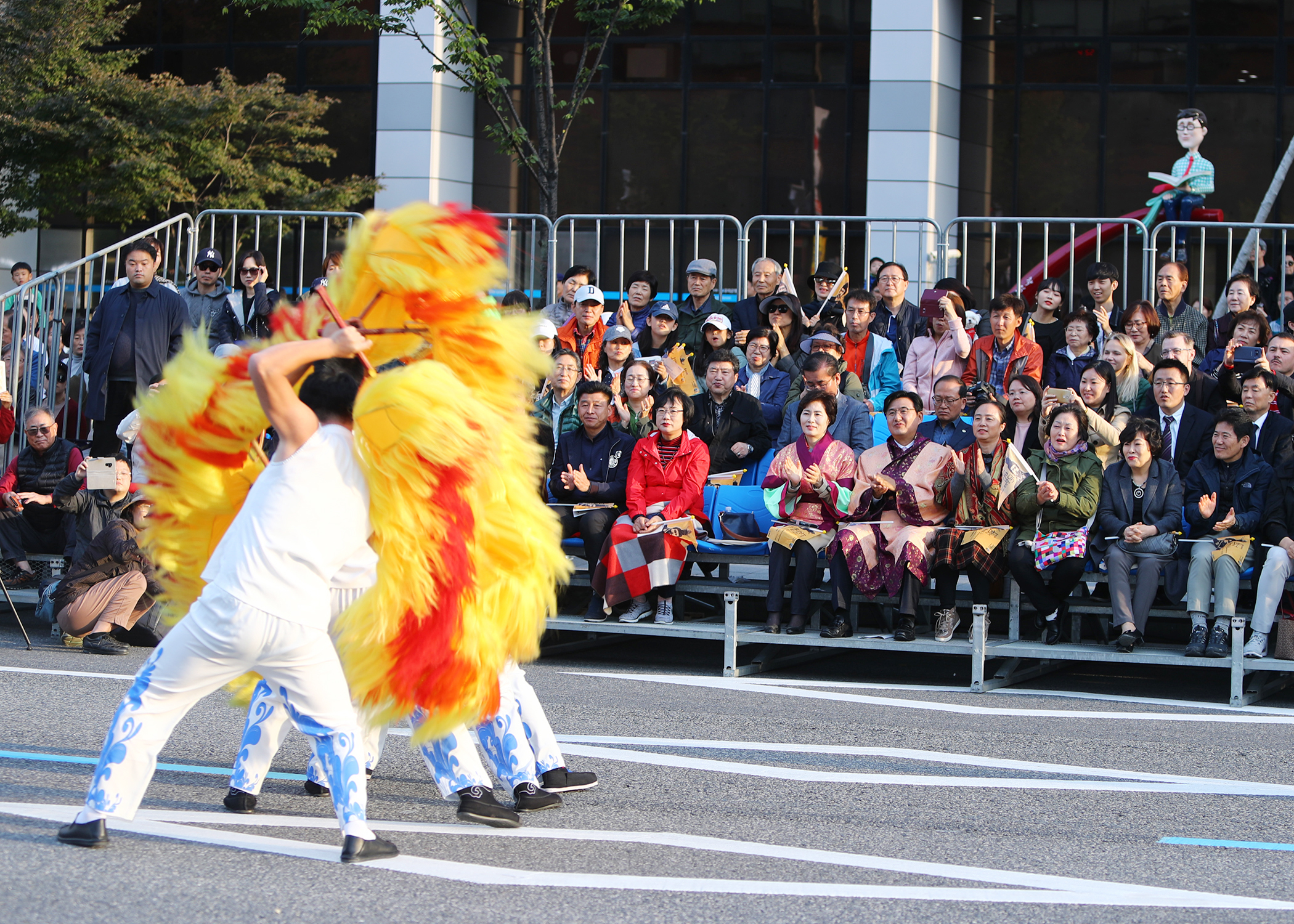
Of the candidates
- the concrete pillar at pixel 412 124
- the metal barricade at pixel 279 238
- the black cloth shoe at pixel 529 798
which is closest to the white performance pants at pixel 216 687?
the black cloth shoe at pixel 529 798

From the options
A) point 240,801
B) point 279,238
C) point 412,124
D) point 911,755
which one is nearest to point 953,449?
point 911,755

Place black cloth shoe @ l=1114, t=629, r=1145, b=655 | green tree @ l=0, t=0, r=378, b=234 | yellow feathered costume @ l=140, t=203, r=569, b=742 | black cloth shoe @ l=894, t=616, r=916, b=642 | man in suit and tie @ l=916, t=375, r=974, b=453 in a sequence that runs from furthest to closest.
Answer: green tree @ l=0, t=0, r=378, b=234 < man in suit and tie @ l=916, t=375, r=974, b=453 < black cloth shoe @ l=894, t=616, r=916, b=642 < black cloth shoe @ l=1114, t=629, r=1145, b=655 < yellow feathered costume @ l=140, t=203, r=569, b=742

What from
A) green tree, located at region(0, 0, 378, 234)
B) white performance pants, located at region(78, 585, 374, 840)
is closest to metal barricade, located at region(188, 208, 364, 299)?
green tree, located at region(0, 0, 378, 234)

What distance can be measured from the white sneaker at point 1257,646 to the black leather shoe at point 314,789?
549cm

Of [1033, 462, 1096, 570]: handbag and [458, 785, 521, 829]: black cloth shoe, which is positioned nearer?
[458, 785, 521, 829]: black cloth shoe

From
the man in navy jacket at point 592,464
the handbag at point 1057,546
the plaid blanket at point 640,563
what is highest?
the man in navy jacket at point 592,464

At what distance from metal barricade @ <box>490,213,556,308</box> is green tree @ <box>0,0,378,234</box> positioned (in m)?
5.99

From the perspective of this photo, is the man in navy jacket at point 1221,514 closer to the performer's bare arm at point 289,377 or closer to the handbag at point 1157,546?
the handbag at point 1157,546

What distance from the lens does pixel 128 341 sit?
1199 centimetres

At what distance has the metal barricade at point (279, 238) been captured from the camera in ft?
46.7

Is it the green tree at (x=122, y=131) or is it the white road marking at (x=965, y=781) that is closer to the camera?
the white road marking at (x=965, y=781)

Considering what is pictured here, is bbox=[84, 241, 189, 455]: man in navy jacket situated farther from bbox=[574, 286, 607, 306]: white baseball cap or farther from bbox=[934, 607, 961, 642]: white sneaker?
bbox=[934, 607, 961, 642]: white sneaker

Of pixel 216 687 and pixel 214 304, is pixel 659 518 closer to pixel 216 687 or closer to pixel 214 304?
pixel 216 687

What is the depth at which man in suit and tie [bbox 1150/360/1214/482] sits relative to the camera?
32.0 feet
